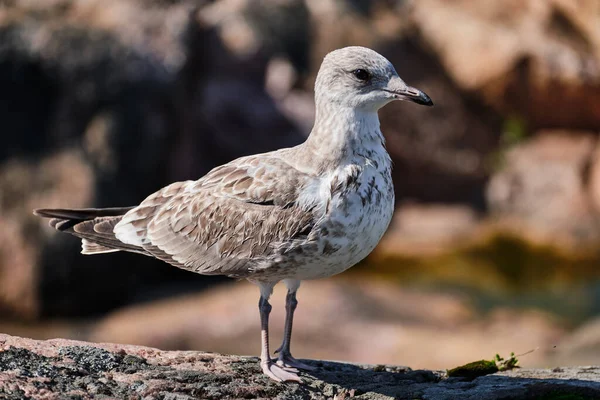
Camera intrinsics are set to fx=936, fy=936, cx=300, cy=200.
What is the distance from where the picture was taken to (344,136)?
548 cm

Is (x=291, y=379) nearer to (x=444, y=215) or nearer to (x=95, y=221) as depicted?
(x=95, y=221)

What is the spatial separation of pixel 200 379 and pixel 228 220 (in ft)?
3.30

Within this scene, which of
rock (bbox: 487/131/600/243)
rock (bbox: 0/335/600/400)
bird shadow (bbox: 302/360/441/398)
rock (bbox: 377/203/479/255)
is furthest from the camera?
rock (bbox: 377/203/479/255)

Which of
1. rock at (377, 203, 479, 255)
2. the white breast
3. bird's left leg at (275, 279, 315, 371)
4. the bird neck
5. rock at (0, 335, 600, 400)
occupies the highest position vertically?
rock at (377, 203, 479, 255)

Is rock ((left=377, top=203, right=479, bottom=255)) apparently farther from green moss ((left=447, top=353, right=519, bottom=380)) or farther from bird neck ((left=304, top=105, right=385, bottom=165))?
bird neck ((left=304, top=105, right=385, bottom=165))

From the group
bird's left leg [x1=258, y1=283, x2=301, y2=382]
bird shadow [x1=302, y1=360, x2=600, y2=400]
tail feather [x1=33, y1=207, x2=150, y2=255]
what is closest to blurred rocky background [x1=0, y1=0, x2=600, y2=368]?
bird shadow [x1=302, y1=360, x2=600, y2=400]

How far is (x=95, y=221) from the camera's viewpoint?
20.4 feet

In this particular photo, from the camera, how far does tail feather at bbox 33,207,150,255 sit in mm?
6047

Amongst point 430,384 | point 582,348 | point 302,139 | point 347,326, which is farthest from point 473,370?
point 302,139

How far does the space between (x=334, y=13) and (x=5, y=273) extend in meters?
6.95

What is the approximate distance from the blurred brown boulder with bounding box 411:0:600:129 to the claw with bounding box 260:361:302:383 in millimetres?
10722

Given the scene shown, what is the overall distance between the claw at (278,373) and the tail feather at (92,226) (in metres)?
1.14

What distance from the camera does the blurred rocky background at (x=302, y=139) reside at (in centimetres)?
1210

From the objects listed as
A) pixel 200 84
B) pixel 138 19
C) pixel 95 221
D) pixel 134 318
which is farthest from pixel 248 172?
pixel 200 84
